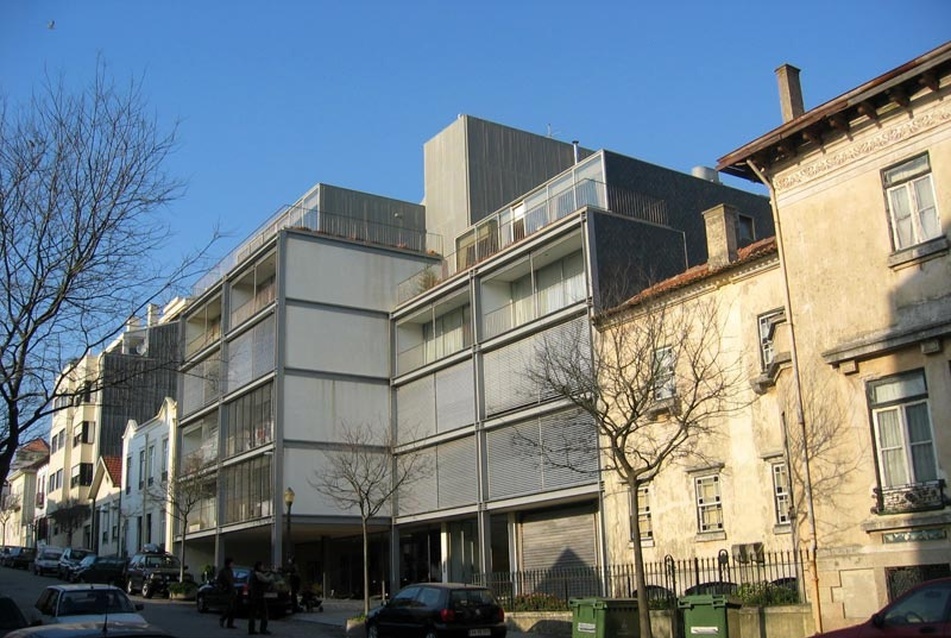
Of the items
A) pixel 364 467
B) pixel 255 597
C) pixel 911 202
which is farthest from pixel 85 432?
pixel 911 202

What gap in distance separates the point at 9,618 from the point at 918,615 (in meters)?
11.6

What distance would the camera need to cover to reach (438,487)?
115 feet

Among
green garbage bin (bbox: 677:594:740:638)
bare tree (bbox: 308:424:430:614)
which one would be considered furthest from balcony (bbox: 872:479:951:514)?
bare tree (bbox: 308:424:430:614)

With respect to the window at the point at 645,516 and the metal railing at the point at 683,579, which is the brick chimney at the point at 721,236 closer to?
the window at the point at 645,516

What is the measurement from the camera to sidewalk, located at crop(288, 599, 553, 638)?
22.9m

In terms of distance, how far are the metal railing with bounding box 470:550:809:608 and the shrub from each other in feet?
1.16

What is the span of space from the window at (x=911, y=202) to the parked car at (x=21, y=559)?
2117 inches

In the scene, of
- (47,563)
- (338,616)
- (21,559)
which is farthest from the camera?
(21,559)

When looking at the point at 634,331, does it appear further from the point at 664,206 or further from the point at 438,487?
the point at 438,487

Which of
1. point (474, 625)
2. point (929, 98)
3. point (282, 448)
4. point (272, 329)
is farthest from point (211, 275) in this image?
point (929, 98)

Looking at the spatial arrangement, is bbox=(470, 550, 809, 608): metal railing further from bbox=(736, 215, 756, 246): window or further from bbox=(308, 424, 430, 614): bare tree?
bbox=(736, 215, 756, 246): window

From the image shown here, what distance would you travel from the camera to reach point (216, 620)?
2634 cm

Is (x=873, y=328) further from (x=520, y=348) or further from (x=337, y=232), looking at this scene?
(x=337, y=232)

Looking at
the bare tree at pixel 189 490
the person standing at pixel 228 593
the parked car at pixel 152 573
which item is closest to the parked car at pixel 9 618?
the person standing at pixel 228 593
